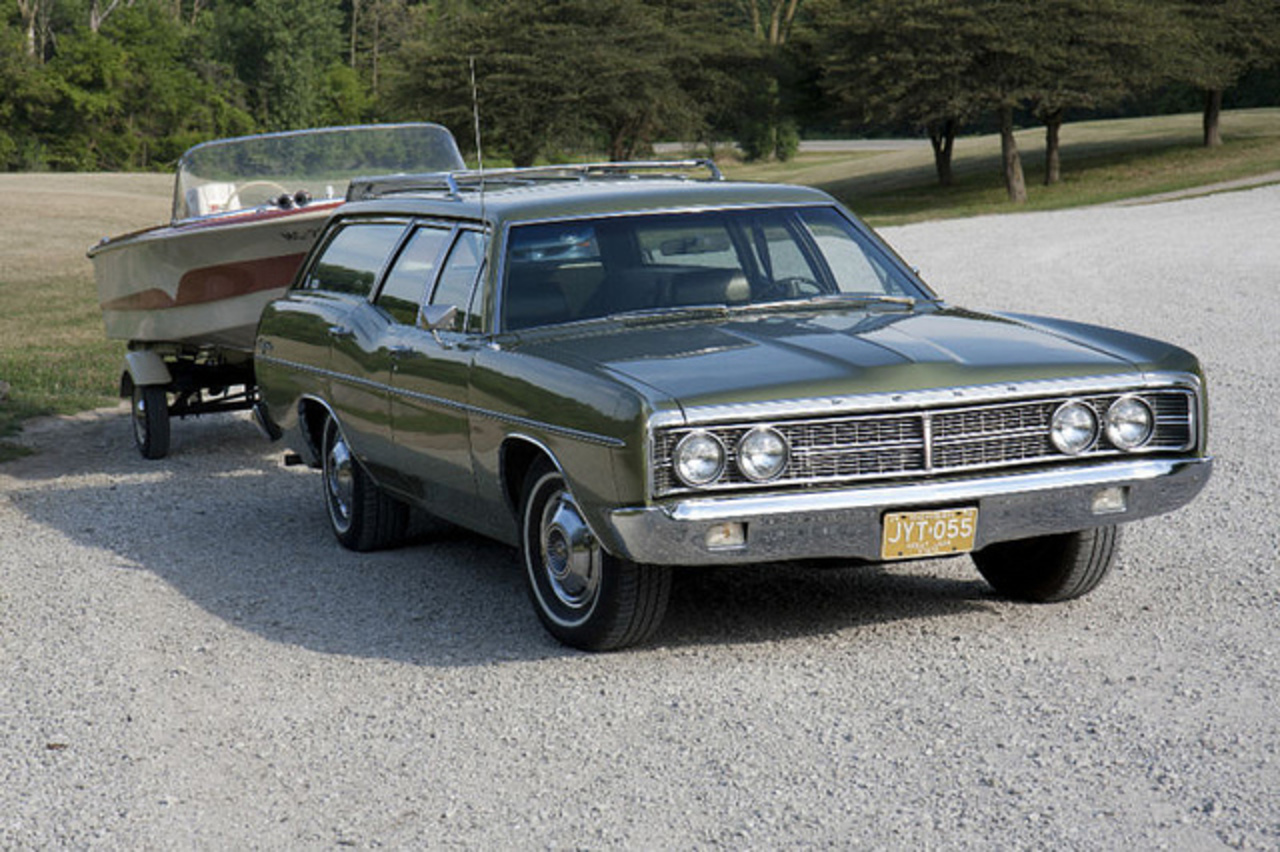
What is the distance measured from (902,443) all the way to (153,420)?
24.0ft

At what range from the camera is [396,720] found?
5.59 m

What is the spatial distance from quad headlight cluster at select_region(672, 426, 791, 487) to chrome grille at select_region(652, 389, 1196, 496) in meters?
0.02

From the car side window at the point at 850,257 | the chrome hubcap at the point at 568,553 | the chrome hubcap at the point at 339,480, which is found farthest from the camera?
the chrome hubcap at the point at 339,480

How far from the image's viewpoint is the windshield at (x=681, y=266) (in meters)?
6.94

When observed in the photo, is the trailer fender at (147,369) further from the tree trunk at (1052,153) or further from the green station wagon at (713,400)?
the tree trunk at (1052,153)

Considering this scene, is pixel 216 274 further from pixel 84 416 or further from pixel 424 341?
pixel 424 341

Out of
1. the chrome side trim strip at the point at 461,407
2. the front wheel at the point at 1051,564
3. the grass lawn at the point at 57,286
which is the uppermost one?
the chrome side trim strip at the point at 461,407

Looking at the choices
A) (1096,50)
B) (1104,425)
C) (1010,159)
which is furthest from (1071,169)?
(1104,425)

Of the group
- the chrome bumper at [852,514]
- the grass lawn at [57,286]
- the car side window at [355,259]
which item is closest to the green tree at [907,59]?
the grass lawn at [57,286]

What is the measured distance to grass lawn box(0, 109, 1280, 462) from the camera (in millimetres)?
17562

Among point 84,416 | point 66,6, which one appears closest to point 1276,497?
point 84,416

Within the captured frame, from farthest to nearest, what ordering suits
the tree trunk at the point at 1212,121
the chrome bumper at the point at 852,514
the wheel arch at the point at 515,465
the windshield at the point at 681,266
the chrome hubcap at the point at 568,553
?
the tree trunk at the point at 1212,121
the windshield at the point at 681,266
the wheel arch at the point at 515,465
the chrome hubcap at the point at 568,553
the chrome bumper at the point at 852,514

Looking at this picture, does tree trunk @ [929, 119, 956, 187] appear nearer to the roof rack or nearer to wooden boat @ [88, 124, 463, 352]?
wooden boat @ [88, 124, 463, 352]

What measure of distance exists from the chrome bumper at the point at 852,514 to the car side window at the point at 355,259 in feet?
9.46
